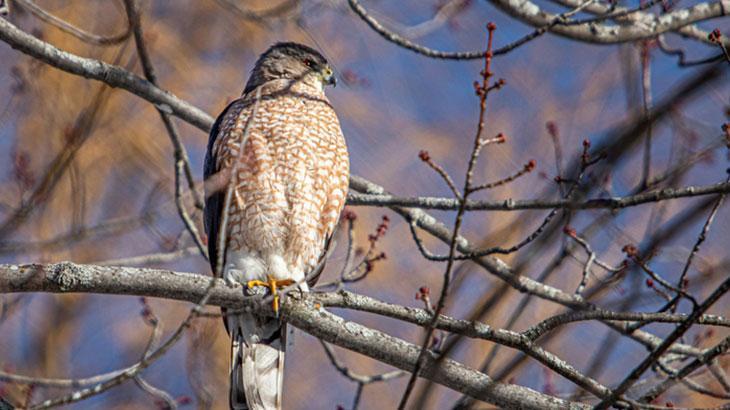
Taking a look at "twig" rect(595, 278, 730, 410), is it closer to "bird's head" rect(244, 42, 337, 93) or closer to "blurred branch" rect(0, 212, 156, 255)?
"blurred branch" rect(0, 212, 156, 255)

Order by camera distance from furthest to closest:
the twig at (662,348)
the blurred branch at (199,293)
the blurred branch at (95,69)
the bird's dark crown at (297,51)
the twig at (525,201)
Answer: the bird's dark crown at (297,51) < the blurred branch at (95,69) < the twig at (525,201) < the blurred branch at (199,293) < the twig at (662,348)

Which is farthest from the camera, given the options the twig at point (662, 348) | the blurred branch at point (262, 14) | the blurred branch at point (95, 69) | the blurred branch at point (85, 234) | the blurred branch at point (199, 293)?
the blurred branch at point (262, 14)

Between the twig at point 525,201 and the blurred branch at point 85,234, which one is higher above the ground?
the twig at point 525,201

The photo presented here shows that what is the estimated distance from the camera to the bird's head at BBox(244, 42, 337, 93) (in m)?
5.44

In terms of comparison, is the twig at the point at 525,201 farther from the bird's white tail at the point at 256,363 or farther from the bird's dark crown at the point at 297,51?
the bird's dark crown at the point at 297,51

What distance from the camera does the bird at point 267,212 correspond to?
4484 mm

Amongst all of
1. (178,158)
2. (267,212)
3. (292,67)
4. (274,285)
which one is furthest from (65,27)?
(292,67)

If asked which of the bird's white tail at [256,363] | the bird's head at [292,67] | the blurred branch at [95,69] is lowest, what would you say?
the bird's white tail at [256,363]

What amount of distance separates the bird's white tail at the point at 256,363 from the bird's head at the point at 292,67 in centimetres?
157

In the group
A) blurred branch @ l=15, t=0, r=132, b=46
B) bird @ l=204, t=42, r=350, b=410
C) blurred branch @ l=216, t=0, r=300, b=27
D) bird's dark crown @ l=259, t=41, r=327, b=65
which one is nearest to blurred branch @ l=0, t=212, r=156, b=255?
blurred branch @ l=15, t=0, r=132, b=46

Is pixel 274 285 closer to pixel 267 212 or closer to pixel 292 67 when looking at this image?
pixel 267 212

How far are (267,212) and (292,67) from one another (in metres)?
1.29

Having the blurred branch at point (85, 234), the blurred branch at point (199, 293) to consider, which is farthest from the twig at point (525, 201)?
the blurred branch at point (85, 234)

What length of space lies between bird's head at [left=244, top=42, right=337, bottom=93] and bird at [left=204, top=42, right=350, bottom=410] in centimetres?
65
